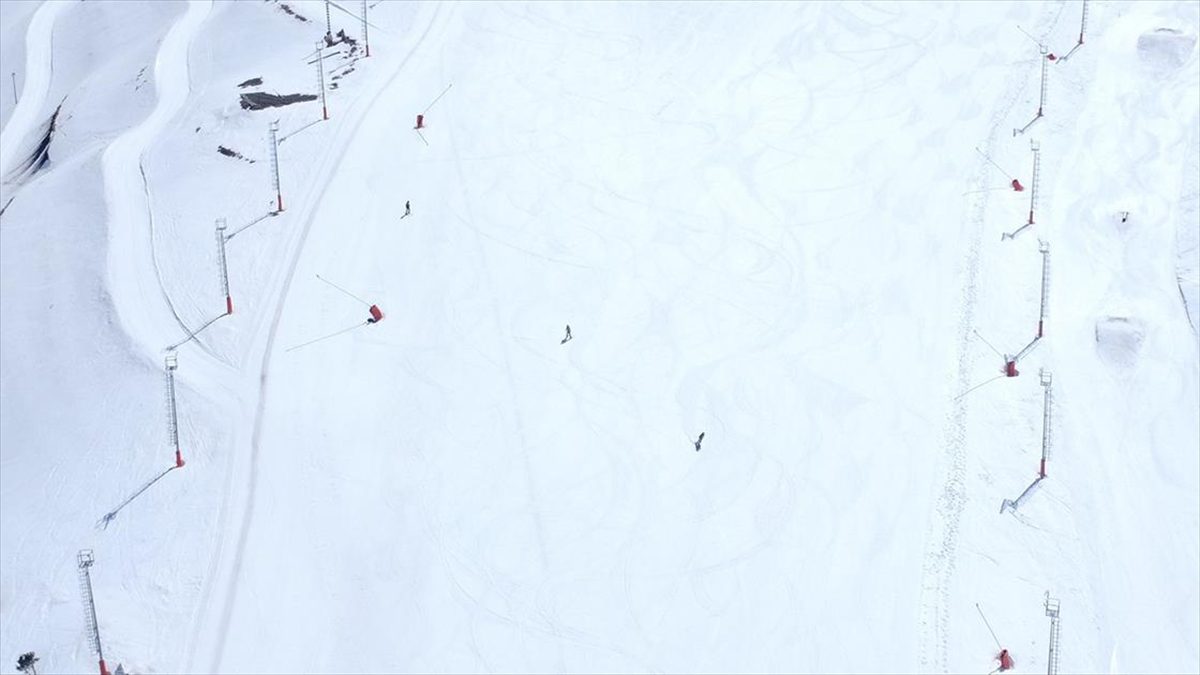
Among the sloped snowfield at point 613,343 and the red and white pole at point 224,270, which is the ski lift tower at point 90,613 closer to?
the sloped snowfield at point 613,343

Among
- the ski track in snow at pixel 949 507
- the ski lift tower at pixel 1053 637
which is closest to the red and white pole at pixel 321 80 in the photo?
the ski track in snow at pixel 949 507

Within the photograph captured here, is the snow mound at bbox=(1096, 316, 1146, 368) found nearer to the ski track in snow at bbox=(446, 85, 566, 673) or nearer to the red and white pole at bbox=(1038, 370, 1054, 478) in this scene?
the red and white pole at bbox=(1038, 370, 1054, 478)

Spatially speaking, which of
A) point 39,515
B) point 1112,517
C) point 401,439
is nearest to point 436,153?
point 401,439

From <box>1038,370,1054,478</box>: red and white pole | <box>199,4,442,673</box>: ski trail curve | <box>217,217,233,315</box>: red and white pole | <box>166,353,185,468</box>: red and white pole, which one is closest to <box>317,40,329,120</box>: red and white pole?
<box>199,4,442,673</box>: ski trail curve

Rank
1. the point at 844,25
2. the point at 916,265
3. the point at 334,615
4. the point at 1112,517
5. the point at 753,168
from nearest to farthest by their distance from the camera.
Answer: the point at 334,615 → the point at 1112,517 → the point at 916,265 → the point at 753,168 → the point at 844,25

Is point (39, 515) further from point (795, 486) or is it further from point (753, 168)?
point (753, 168)

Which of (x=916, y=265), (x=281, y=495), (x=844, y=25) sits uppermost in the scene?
(x=844, y=25)

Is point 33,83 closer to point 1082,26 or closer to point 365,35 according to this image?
point 365,35
